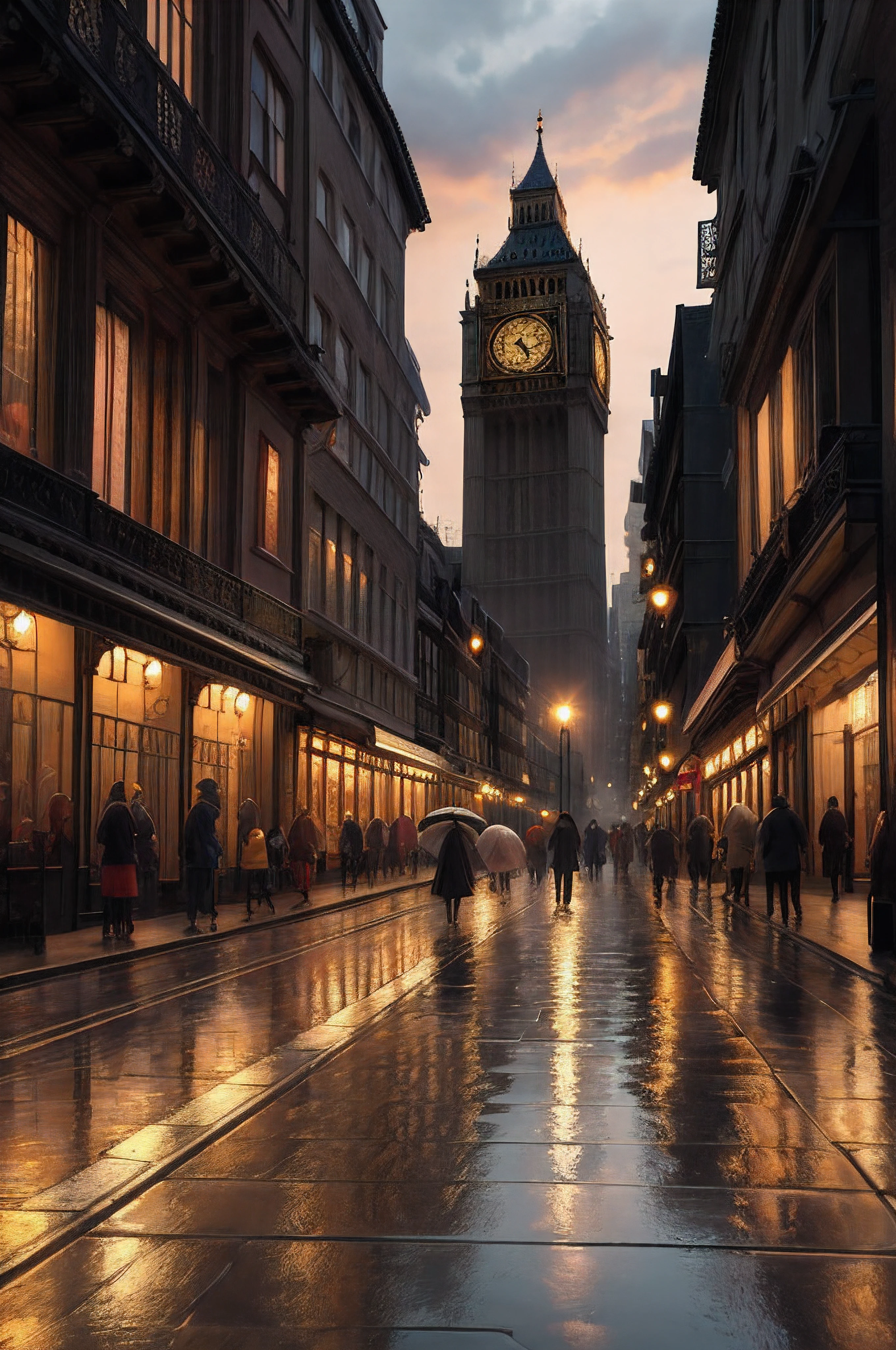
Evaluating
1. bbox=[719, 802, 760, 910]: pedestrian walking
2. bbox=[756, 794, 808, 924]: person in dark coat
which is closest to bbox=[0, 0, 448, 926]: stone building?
bbox=[719, 802, 760, 910]: pedestrian walking

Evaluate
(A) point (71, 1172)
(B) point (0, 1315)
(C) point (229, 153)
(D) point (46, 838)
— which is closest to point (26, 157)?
(D) point (46, 838)

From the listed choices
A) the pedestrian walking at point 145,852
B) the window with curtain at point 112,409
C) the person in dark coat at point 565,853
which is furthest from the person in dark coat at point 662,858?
the window with curtain at point 112,409

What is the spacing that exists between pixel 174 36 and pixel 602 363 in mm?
130728

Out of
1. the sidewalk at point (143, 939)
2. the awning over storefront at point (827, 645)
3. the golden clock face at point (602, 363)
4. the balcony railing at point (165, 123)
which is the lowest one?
the sidewalk at point (143, 939)

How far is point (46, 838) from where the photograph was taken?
18281 millimetres

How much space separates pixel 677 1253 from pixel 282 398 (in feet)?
96.6

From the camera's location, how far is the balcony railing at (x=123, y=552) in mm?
18094

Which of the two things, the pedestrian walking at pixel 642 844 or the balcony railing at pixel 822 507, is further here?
the pedestrian walking at pixel 642 844

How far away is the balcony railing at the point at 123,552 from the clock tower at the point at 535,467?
113501 millimetres

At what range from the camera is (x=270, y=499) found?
3238cm

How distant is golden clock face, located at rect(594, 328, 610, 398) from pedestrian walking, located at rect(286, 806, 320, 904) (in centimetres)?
12332

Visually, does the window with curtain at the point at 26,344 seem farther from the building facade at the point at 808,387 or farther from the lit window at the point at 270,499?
the lit window at the point at 270,499

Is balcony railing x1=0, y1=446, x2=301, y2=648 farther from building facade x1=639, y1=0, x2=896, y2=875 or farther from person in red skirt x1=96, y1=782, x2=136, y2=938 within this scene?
building facade x1=639, y1=0, x2=896, y2=875

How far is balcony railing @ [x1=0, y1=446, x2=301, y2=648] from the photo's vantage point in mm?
18094
